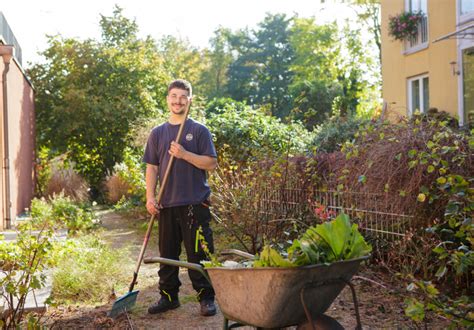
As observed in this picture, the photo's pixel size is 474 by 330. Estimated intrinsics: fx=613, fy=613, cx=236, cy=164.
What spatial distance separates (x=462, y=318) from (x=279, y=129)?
7641 millimetres

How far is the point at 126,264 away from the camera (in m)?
6.91

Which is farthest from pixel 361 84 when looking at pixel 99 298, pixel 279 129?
pixel 99 298

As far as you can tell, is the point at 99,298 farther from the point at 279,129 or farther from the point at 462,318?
the point at 279,129

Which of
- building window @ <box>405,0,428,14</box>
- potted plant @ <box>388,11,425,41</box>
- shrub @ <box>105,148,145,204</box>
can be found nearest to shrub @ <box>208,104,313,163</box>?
shrub @ <box>105,148,145,204</box>

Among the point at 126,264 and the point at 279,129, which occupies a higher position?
the point at 279,129

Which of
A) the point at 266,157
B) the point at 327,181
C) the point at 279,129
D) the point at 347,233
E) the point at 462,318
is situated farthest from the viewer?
the point at 279,129

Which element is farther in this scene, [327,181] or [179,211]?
[327,181]

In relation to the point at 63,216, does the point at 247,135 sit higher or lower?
higher

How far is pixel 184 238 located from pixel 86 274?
4.61 feet

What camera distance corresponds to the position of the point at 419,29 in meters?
15.3

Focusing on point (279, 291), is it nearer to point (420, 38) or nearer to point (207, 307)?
point (207, 307)

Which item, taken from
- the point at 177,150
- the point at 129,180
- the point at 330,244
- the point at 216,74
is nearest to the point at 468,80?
the point at 129,180

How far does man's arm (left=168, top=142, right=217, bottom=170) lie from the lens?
471 cm

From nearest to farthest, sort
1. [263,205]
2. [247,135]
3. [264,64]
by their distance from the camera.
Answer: [263,205]
[247,135]
[264,64]
